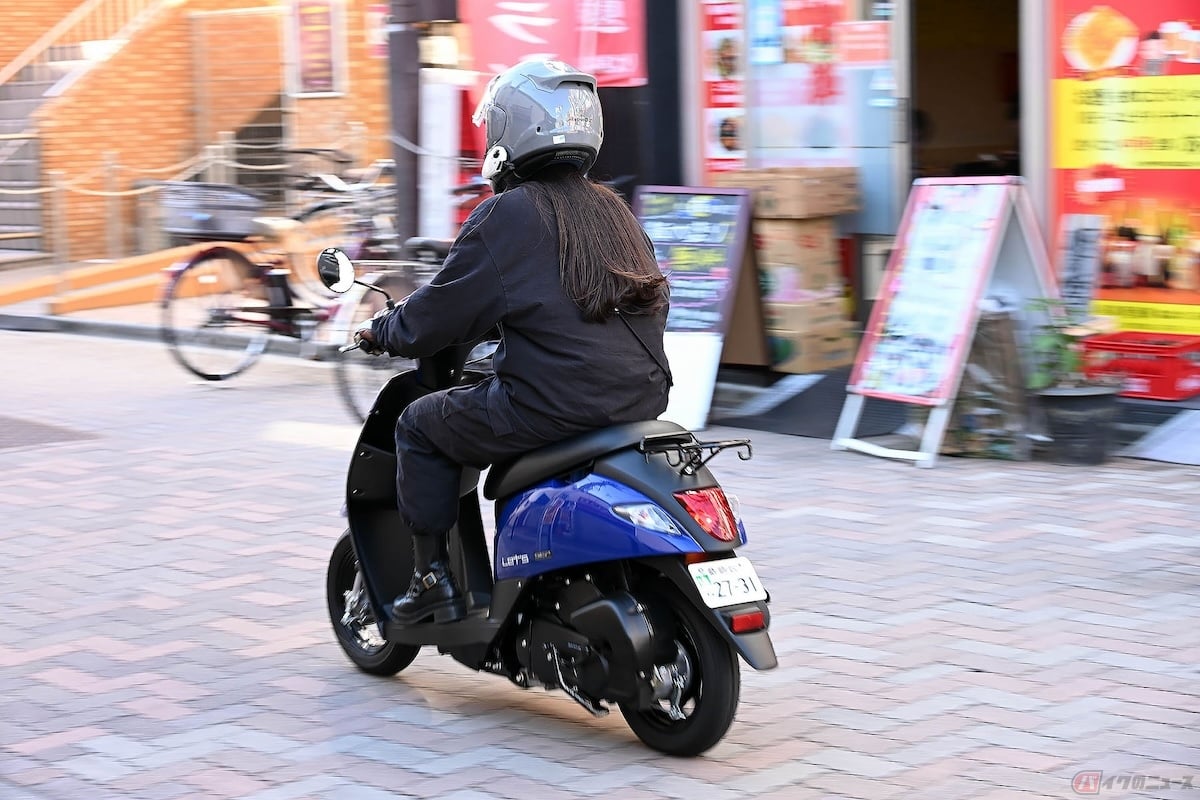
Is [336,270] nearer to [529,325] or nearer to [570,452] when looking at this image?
[529,325]

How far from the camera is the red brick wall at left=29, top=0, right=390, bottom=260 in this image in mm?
16547

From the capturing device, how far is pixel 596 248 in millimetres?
4285

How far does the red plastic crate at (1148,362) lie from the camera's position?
315 inches

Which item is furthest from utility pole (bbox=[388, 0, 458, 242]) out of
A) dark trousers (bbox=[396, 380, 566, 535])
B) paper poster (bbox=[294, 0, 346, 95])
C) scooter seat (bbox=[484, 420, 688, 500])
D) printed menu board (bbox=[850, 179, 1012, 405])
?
paper poster (bbox=[294, 0, 346, 95])

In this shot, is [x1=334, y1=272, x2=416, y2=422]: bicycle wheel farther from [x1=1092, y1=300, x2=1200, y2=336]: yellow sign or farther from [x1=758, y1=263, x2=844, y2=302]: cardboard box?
[x1=1092, y1=300, x2=1200, y2=336]: yellow sign

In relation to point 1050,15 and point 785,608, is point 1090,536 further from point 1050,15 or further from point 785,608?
point 1050,15

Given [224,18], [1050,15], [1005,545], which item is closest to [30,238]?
[224,18]

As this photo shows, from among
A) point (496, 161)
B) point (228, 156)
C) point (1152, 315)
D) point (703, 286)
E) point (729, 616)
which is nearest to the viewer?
point (729, 616)

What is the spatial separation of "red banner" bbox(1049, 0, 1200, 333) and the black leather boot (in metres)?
4.85

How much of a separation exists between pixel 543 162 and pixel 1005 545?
284cm

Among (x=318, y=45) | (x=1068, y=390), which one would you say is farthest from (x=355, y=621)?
(x=318, y=45)

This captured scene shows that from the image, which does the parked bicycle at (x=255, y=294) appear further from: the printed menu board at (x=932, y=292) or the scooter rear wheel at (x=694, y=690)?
the scooter rear wheel at (x=694, y=690)

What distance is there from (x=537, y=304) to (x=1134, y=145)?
494 centimetres

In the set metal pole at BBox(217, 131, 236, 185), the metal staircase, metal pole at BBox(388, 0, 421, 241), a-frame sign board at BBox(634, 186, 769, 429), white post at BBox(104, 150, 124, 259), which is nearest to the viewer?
a-frame sign board at BBox(634, 186, 769, 429)
